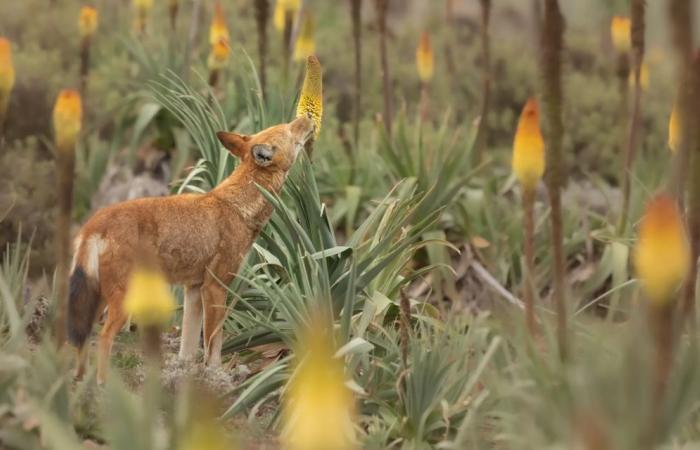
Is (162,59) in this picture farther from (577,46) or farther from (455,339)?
(577,46)

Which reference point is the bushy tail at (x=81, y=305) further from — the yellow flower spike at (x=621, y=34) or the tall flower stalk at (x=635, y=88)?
the yellow flower spike at (x=621, y=34)

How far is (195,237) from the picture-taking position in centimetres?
595

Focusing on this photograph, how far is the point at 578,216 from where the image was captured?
1080cm

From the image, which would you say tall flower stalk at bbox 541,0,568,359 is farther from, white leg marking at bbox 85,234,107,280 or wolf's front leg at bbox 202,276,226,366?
white leg marking at bbox 85,234,107,280

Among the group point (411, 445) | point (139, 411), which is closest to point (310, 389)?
point (139, 411)

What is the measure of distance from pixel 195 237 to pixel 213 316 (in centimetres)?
38

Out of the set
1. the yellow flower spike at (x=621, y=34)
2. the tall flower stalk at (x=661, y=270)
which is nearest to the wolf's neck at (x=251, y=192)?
the tall flower stalk at (x=661, y=270)

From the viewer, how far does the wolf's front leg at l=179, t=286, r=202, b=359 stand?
20.2 ft

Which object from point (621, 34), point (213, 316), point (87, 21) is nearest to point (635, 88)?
point (621, 34)

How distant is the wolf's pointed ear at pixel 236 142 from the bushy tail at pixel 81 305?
1053 mm

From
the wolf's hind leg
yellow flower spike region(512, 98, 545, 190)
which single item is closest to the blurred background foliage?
the wolf's hind leg

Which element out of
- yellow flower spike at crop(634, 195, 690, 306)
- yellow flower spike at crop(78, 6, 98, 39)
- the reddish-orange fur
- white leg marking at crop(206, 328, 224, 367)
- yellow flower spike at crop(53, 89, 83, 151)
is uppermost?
yellow flower spike at crop(53, 89, 83, 151)

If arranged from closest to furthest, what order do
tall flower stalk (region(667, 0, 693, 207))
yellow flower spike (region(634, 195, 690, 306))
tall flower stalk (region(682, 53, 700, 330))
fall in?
yellow flower spike (region(634, 195, 690, 306))
tall flower stalk (region(667, 0, 693, 207))
tall flower stalk (region(682, 53, 700, 330))

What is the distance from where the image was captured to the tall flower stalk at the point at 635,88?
7567mm
